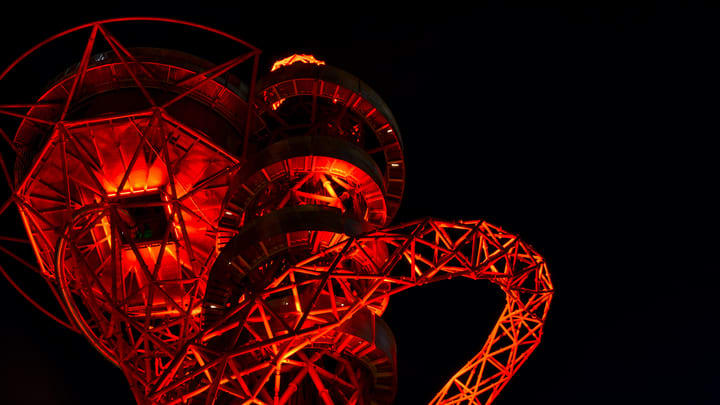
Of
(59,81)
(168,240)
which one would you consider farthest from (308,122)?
(59,81)

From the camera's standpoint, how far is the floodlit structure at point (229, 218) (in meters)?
23.0

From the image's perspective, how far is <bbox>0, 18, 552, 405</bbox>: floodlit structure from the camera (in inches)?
904

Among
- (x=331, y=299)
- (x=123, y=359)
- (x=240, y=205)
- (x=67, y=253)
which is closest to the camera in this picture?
(x=331, y=299)

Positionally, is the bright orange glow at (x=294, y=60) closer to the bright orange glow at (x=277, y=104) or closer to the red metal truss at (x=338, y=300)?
the bright orange glow at (x=277, y=104)

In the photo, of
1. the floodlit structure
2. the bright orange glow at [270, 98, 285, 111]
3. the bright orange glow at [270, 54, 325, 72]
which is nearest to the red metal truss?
the floodlit structure

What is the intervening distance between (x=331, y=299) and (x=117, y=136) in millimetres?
11725

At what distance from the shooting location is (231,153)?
28.0 m

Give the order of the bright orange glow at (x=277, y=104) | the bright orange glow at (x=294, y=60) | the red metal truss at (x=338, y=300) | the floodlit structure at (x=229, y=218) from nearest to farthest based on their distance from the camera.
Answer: the red metal truss at (x=338, y=300) < the floodlit structure at (x=229, y=218) < the bright orange glow at (x=277, y=104) < the bright orange glow at (x=294, y=60)

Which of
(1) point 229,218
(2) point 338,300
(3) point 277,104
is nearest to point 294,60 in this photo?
A: (3) point 277,104

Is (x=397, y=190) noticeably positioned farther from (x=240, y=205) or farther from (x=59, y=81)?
(x=59, y=81)

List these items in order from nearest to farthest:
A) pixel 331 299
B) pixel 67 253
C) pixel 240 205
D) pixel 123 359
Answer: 1. pixel 331 299
2. pixel 123 359
3. pixel 240 205
4. pixel 67 253

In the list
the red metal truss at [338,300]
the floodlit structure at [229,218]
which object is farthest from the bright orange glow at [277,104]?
the red metal truss at [338,300]

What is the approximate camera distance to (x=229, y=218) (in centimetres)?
2758

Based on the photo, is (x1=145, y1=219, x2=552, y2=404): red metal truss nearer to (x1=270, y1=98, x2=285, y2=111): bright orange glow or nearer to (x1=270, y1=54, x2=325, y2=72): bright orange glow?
(x1=270, y1=98, x2=285, y2=111): bright orange glow
